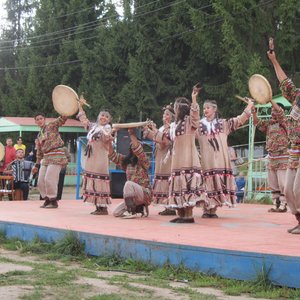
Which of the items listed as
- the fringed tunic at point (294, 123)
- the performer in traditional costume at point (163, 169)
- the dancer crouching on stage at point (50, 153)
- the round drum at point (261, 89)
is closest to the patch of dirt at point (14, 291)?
the fringed tunic at point (294, 123)

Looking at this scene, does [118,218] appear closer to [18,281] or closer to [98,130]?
[98,130]

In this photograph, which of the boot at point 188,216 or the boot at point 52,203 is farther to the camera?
the boot at point 52,203

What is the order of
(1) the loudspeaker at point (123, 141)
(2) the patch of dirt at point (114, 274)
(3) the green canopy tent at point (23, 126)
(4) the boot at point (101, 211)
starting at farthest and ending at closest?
(3) the green canopy tent at point (23, 126)
(4) the boot at point (101, 211)
(1) the loudspeaker at point (123, 141)
(2) the patch of dirt at point (114, 274)

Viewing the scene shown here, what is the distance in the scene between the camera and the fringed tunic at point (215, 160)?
8.62 metres

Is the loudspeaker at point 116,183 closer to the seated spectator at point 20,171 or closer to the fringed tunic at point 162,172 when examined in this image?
the seated spectator at point 20,171

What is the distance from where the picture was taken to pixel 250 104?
8.68 m

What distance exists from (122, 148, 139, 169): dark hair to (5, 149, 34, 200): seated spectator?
20.0ft

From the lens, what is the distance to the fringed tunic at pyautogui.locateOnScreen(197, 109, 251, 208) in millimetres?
8625

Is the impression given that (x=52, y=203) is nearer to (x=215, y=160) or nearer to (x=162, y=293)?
(x=215, y=160)

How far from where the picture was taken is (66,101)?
33.1 feet

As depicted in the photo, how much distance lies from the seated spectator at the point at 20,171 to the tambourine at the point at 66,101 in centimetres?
450

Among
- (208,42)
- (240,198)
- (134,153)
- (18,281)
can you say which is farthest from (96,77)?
(18,281)

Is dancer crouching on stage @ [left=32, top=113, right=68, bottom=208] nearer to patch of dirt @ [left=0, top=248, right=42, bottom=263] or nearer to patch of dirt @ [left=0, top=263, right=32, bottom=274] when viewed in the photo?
patch of dirt @ [left=0, top=248, right=42, bottom=263]

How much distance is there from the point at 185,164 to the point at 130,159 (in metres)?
1.33
